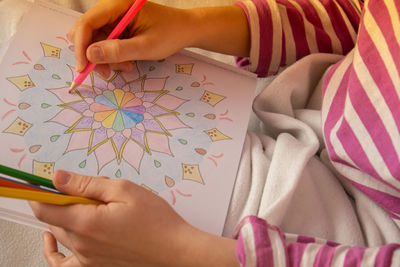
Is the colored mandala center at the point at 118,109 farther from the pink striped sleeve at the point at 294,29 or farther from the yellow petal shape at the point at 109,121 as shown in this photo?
the pink striped sleeve at the point at 294,29

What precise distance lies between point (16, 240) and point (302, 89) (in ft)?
1.37

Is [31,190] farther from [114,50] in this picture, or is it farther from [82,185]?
[114,50]

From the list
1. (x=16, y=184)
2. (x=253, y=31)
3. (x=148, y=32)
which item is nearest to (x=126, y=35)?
(x=148, y=32)

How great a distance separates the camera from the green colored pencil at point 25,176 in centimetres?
32

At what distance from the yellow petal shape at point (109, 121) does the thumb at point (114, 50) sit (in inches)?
2.4

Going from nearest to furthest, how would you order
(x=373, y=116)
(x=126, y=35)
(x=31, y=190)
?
1. (x=31, y=190)
2. (x=373, y=116)
3. (x=126, y=35)

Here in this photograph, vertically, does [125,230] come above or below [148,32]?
below

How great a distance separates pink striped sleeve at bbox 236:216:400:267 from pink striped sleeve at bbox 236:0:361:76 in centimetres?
28

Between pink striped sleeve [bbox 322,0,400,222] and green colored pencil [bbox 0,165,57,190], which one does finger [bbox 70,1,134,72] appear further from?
pink striped sleeve [bbox 322,0,400,222]

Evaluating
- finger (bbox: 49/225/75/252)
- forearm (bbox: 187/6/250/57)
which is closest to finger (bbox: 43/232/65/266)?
finger (bbox: 49/225/75/252)

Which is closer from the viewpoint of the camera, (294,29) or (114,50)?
(114,50)

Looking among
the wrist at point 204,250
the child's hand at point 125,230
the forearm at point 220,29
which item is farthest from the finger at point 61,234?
the forearm at point 220,29

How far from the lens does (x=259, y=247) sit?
382 millimetres

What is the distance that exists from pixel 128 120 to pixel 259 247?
203 mm
